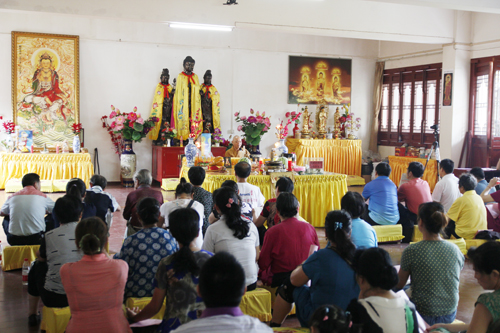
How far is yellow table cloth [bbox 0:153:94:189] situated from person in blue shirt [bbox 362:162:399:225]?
5.89m

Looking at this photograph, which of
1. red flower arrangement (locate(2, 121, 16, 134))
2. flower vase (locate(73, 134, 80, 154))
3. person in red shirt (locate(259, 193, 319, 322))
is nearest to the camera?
person in red shirt (locate(259, 193, 319, 322))

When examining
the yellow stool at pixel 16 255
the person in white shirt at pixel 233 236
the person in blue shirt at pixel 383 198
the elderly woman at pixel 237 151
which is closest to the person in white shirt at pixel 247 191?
the person in blue shirt at pixel 383 198

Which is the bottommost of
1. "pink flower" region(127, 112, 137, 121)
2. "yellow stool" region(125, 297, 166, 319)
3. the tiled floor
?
the tiled floor

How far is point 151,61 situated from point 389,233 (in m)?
7.12

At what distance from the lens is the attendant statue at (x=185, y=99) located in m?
10.9

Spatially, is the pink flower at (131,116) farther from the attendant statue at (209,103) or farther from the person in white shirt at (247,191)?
the person in white shirt at (247,191)

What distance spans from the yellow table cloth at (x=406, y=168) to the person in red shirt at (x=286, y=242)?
6.72m

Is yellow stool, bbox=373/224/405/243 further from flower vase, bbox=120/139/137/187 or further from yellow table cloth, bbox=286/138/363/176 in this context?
flower vase, bbox=120/139/137/187

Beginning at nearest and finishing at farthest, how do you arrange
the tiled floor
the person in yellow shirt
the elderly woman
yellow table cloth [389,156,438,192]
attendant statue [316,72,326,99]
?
the tiled floor, the person in yellow shirt, the elderly woman, yellow table cloth [389,156,438,192], attendant statue [316,72,326,99]

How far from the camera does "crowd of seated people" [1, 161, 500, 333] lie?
1.82 meters

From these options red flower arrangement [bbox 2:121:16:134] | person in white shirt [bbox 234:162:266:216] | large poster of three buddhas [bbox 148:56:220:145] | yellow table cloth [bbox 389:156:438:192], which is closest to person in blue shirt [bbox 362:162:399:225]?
person in white shirt [bbox 234:162:266:216]

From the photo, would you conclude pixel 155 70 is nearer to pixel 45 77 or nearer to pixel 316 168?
pixel 45 77

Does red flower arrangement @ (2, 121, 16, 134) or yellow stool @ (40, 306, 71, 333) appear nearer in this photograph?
yellow stool @ (40, 306, 71, 333)

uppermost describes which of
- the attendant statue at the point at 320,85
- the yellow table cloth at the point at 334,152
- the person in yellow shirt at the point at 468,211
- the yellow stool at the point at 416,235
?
the attendant statue at the point at 320,85
